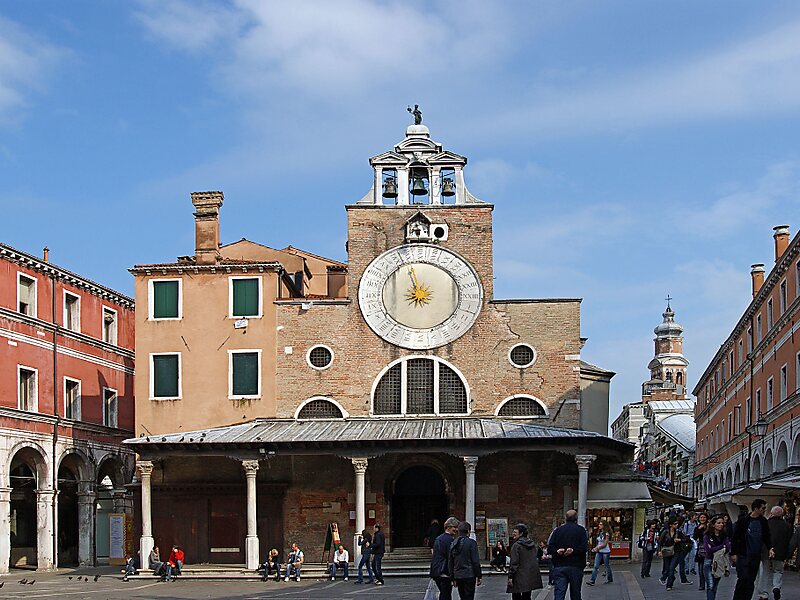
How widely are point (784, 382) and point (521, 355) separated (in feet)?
29.8

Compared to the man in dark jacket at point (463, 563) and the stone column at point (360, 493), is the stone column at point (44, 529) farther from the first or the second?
the man in dark jacket at point (463, 563)

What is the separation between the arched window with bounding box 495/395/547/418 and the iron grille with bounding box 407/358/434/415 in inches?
81.9

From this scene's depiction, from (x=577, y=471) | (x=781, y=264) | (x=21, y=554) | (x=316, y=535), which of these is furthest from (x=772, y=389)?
(x=21, y=554)

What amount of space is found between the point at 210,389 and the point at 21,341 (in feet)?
21.9

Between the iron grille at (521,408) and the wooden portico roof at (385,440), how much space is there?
1.08 m

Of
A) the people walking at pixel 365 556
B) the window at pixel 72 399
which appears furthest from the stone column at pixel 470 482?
the window at pixel 72 399

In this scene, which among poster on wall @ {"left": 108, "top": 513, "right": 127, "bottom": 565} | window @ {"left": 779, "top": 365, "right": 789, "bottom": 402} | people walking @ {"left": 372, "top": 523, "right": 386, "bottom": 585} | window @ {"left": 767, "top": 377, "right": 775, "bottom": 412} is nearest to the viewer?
people walking @ {"left": 372, "top": 523, "right": 386, "bottom": 585}

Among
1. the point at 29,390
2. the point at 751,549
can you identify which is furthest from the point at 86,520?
the point at 751,549

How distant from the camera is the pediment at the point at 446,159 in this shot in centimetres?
3544

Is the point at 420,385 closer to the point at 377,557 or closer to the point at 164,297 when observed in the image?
the point at 377,557

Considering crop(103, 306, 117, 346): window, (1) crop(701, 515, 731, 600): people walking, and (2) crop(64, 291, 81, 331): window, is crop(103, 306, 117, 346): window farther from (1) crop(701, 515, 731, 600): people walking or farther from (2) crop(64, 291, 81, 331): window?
(1) crop(701, 515, 731, 600): people walking

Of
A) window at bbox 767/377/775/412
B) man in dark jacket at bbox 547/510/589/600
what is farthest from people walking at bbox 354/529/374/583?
window at bbox 767/377/775/412

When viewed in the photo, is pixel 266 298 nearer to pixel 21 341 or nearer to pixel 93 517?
pixel 21 341

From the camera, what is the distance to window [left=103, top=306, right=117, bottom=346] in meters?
43.1
